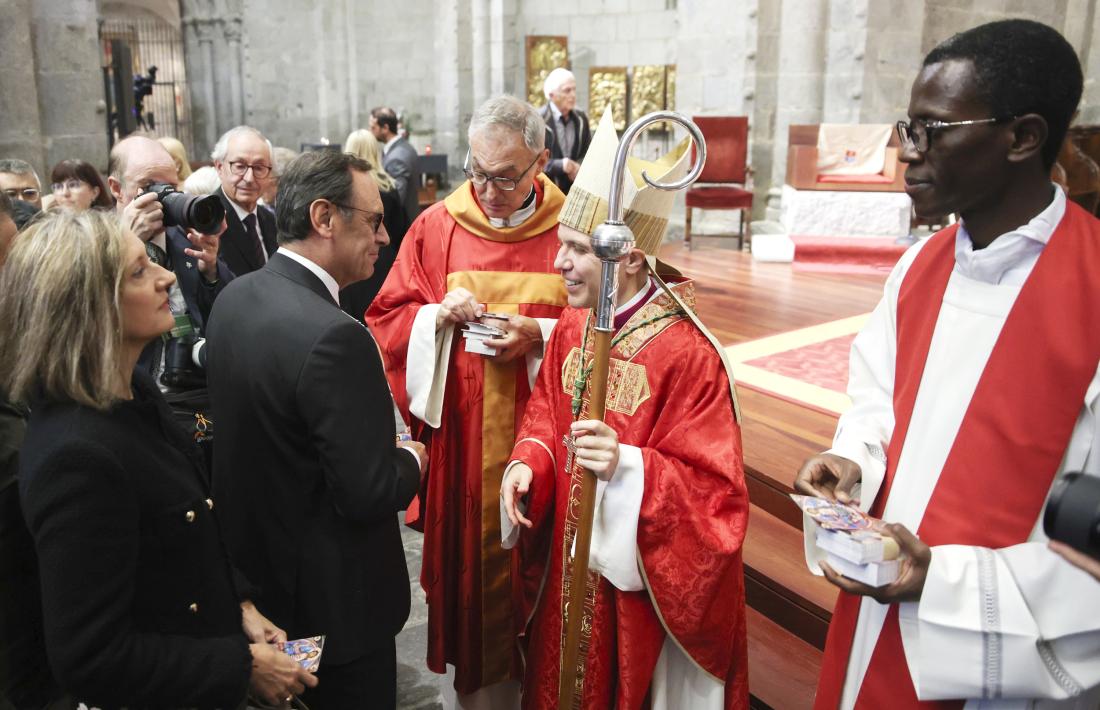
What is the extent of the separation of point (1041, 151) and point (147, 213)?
7.44 feet

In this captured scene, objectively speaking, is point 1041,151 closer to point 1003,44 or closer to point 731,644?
point 1003,44

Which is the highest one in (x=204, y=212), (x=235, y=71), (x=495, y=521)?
(x=235, y=71)

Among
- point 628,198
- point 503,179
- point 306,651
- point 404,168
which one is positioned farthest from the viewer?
point 404,168

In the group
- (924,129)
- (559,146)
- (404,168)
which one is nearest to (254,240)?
(924,129)

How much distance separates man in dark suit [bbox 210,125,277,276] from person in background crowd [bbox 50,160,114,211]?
3.23 ft

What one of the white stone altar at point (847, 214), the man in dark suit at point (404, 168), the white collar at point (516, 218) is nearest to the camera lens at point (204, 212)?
the white collar at point (516, 218)

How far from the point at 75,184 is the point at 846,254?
229 inches

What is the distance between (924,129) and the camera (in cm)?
149

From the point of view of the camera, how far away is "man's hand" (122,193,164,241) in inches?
99.1

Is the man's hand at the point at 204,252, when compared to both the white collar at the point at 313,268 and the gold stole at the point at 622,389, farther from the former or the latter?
the gold stole at the point at 622,389

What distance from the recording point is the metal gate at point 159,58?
17312 mm

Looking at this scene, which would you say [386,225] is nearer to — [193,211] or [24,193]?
[24,193]

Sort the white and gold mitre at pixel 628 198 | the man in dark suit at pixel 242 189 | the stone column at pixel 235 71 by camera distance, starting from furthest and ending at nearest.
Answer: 1. the stone column at pixel 235 71
2. the man in dark suit at pixel 242 189
3. the white and gold mitre at pixel 628 198

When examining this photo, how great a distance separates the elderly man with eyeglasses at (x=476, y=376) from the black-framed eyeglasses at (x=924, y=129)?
4.26 ft
